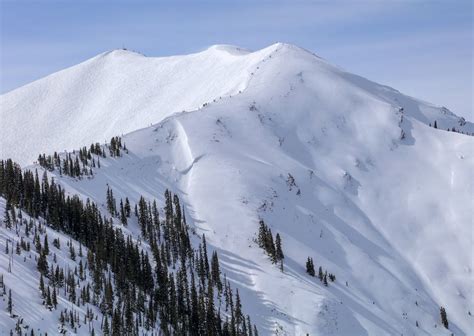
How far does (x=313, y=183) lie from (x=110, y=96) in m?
79.7

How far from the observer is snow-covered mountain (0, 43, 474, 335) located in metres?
82.4

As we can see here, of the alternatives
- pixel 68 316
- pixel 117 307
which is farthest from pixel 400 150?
pixel 68 316

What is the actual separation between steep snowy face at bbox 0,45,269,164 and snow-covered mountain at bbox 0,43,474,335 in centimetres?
91

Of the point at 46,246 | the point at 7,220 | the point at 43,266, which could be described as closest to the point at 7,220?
the point at 7,220

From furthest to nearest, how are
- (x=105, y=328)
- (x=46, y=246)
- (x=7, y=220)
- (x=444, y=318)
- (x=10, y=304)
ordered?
(x=444, y=318) < (x=7, y=220) < (x=46, y=246) < (x=105, y=328) < (x=10, y=304)

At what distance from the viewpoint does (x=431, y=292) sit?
9175cm

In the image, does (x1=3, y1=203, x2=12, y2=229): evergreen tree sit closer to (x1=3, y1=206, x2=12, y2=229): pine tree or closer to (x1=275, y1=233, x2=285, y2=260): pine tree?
(x1=3, y1=206, x2=12, y2=229): pine tree

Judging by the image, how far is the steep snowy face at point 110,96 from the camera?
14388 cm

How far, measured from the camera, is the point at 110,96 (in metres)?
164

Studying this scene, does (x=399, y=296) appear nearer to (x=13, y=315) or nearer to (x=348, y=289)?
(x=348, y=289)

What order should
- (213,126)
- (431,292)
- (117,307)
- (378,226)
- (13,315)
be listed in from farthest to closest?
(213,126), (378,226), (431,292), (117,307), (13,315)

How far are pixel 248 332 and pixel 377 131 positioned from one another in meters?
61.2

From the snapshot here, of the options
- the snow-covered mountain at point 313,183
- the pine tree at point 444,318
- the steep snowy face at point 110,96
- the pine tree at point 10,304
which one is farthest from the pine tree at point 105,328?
the steep snowy face at point 110,96

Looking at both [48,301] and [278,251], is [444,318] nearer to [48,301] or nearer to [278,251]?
[278,251]
